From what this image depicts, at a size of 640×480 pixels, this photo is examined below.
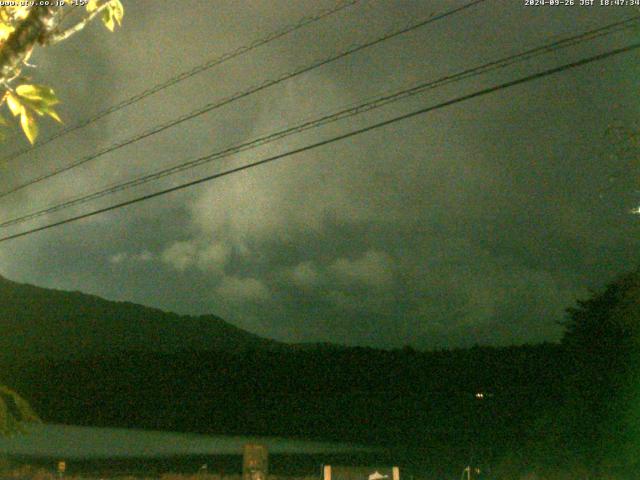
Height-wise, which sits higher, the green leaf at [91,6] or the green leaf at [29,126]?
the green leaf at [91,6]

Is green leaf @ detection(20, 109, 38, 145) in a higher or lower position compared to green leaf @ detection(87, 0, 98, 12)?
lower

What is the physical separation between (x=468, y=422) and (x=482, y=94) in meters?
20.5

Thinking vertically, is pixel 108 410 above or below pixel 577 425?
above

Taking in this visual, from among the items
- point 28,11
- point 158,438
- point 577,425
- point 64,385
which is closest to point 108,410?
point 64,385

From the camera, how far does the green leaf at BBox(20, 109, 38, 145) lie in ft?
11.3

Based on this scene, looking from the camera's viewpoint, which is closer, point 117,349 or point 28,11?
point 28,11

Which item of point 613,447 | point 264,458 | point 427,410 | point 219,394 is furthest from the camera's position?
point 219,394

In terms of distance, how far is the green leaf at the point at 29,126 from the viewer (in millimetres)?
3438

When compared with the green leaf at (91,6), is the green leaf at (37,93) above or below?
below

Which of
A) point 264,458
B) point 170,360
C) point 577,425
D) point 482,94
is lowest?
point 264,458

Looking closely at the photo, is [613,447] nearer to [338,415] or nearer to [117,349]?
[338,415]

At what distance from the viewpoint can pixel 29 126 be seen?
3451 mm

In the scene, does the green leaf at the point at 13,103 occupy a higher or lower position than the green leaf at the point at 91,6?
lower

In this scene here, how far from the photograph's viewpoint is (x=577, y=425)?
1684cm
